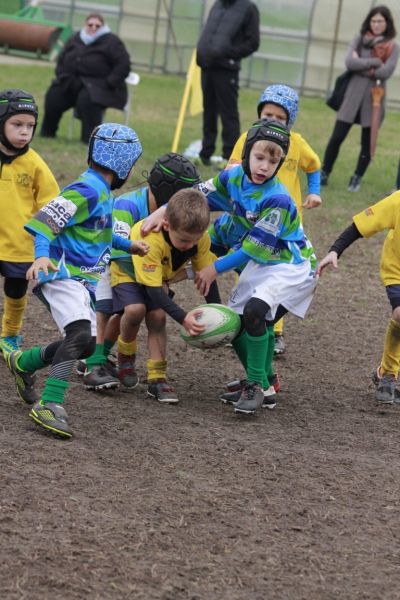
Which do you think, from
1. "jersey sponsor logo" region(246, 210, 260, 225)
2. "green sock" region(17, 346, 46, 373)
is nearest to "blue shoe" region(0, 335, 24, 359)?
"green sock" region(17, 346, 46, 373)

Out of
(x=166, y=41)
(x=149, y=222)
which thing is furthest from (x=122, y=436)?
(x=166, y=41)

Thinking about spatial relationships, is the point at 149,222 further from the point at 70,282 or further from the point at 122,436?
the point at 122,436

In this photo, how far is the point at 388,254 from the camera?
698 cm

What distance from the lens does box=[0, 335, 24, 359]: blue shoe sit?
6.90m

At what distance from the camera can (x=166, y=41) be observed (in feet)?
88.6

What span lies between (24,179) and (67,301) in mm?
1275

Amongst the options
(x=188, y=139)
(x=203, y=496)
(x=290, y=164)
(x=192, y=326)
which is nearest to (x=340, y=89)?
(x=188, y=139)

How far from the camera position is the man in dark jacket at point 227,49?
571 inches

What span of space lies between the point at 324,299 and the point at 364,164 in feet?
17.5

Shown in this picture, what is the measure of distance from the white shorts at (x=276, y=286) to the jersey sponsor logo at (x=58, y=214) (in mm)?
1267

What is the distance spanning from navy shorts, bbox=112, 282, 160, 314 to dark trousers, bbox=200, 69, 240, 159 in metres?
8.54

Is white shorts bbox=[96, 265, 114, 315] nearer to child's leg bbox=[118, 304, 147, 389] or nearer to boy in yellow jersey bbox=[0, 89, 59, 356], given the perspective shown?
child's leg bbox=[118, 304, 147, 389]

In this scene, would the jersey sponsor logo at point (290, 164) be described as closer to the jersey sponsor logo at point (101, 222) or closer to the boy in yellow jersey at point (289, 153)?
the boy in yellow jersey at point (289, 153)

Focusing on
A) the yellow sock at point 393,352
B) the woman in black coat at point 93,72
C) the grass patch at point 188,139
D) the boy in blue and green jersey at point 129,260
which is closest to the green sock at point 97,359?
the boy in blue and green jersey at point 129,260
